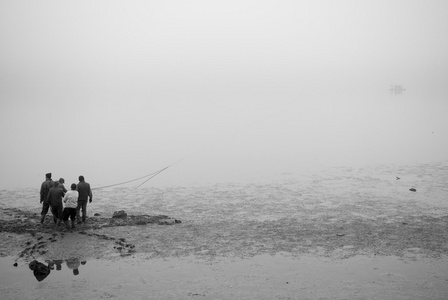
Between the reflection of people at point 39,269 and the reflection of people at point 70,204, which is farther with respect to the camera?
the reflection of people at point 70,204

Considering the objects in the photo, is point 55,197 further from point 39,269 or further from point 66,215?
point 39,269

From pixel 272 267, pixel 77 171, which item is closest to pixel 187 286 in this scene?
pixel 272 267

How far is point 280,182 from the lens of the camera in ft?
99.5

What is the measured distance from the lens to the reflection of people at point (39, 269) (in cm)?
1314

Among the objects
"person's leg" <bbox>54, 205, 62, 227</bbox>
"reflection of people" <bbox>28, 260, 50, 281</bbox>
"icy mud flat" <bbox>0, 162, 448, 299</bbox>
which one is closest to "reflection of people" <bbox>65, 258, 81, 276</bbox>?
"icy mud flat" <bbox>0, 162, 448, 299</bbox>

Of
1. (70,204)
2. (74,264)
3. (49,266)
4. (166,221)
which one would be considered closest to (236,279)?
(74,264)

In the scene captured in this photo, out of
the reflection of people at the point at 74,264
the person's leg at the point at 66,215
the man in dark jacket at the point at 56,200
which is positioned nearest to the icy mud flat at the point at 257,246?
the reflection of people at the point at 74,264

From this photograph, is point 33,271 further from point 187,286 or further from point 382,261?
point 382,261

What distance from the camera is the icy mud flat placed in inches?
499

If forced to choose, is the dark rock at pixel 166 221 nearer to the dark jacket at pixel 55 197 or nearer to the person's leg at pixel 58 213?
the person's leg at pixel 58 213

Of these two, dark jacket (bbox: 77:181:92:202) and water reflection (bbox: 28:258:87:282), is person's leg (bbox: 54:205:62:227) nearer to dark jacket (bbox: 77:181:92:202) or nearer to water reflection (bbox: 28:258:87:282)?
dark jacket (bbox: 77:181:92:202)

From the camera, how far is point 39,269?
13.4 m

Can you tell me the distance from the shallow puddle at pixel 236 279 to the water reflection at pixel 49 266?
87 mm

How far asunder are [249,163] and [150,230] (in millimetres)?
23370
